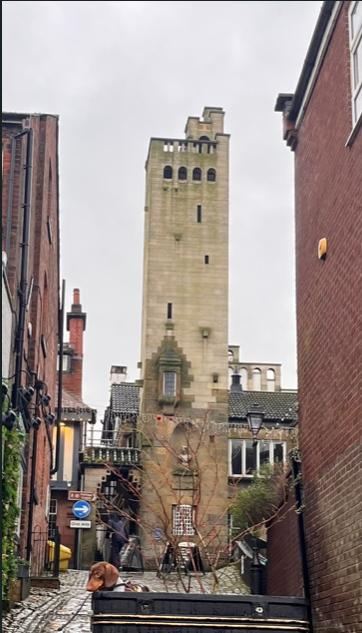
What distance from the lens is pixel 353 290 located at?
471 inches

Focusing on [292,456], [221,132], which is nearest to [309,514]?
[292,456]

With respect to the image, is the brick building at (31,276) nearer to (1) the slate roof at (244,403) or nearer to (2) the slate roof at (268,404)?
(2) the slate roof at (268,404)

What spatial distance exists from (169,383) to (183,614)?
1473 inches

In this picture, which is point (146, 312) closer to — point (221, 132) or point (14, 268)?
point (221, 132)

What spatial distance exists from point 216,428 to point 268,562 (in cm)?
2765

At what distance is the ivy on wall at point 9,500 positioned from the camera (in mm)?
13758

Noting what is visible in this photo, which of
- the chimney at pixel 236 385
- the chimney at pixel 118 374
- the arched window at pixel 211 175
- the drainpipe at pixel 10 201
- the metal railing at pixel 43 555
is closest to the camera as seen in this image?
the drainpipe at pixel 10 201

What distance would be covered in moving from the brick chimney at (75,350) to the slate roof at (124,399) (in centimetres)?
338

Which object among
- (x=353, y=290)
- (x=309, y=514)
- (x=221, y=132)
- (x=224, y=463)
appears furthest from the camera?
(x=221, y=132)

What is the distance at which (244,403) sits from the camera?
2126 inches

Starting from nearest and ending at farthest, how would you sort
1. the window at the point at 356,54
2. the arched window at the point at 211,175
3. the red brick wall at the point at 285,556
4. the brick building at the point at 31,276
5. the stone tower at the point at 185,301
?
the window at the point at 356,54 < the red brick wall at the point at 285,556 < the brick building at the point at 31,276 < the stone tower at the point at 185,301 < the arched window at the point at 211,175

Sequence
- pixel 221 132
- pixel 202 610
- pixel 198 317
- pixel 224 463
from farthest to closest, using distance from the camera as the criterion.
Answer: pixel 221 132
pixel 198 317
pixel 224 463
pixel 202 610

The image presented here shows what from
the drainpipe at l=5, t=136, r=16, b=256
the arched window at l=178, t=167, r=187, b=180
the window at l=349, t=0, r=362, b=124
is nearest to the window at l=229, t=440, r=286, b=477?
the arched window at l=178, t=167, r=187, b=180

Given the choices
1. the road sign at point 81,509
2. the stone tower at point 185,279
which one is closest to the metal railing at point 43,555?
the road sign at point 81,509
